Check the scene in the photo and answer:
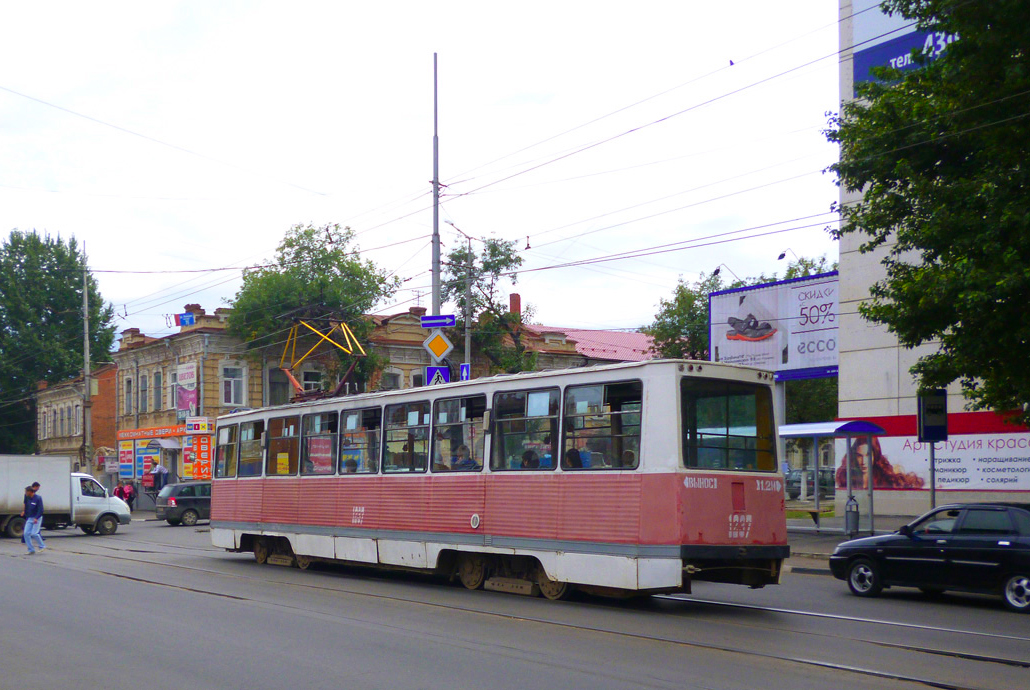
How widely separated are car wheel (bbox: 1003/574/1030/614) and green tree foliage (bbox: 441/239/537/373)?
36.2 meters

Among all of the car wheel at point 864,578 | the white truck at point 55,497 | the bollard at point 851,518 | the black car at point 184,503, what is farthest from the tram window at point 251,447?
the black car at point 184,503

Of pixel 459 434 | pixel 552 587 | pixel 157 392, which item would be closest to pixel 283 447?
pixel 459 434

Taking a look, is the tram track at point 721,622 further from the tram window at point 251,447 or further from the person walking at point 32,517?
the person walking at point 32,517

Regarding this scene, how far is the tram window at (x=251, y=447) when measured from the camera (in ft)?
65.6

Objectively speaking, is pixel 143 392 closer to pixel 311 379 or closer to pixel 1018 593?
pixel 311 379

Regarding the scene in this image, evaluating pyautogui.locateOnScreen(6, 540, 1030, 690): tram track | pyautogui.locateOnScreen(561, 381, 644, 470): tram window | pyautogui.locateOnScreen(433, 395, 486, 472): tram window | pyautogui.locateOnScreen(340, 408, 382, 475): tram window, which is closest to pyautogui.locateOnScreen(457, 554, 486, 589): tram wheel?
pyautogui.locateOnScreen(6, 540, 1030, 690): tram track

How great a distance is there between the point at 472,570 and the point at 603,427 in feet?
11.7

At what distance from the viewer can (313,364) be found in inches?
2010

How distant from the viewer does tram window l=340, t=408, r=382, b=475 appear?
1673 centimetres

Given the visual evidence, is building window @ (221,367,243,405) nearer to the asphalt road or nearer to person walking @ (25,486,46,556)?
person walking @ (25,486,46,556)

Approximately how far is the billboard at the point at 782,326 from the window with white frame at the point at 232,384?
80.3ft

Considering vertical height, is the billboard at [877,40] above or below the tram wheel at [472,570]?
above

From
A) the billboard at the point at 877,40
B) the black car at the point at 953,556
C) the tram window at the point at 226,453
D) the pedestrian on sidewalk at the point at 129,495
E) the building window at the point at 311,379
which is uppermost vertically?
the billboard at the point at 877,40

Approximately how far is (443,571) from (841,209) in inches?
364
